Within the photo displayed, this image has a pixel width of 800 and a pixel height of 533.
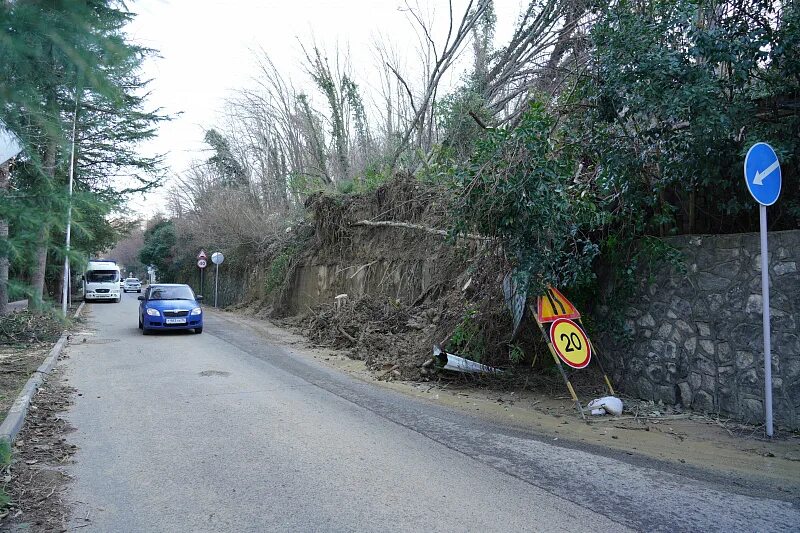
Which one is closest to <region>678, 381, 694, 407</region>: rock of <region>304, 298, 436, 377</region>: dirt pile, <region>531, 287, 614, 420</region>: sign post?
<region>531, 287, 614, 420</region>: sign post

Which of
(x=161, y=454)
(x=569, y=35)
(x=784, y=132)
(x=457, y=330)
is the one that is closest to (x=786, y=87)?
(x=784, y=132)

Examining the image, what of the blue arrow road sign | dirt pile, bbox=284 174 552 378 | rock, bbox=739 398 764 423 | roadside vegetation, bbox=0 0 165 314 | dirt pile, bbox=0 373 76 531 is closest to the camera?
roadside vegetation, bbox=0 0 165 314

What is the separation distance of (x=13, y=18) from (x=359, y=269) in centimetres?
1595

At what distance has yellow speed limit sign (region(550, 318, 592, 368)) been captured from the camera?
24.4 ft

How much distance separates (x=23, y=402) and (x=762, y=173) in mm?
9440

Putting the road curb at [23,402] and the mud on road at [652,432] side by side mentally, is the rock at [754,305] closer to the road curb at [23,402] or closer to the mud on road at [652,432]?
the mud on road at [652,432]

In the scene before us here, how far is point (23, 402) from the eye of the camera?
284 inches

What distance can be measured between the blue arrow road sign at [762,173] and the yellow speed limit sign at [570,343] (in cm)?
278

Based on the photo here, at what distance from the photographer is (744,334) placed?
21.4 feet

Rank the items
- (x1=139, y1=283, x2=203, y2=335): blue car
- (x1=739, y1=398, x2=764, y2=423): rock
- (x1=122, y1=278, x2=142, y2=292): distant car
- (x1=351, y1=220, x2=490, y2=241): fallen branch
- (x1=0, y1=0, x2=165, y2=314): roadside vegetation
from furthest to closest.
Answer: (x1=122, y1=278, x2=142, y2=292): distant car, (x1=139, y1=283, x2=203, y2=335): blue car, (x1=351, y1=220, x2=490, y2=241): fallen branch, (x1=739, y1=398, x2=764, y2=423): rock, (x1=0, y1=0, x2=165, y2=314): roadside vegetation

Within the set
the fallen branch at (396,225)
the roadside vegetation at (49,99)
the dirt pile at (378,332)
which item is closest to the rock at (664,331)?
the dirt pile at (378,332)

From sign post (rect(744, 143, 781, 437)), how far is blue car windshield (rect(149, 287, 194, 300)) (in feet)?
50.6

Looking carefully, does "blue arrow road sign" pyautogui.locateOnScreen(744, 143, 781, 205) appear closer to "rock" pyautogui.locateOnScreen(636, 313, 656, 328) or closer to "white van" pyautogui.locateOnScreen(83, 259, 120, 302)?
"rock" pyautogui.locateOnScreen(636, 313, 656, 328)

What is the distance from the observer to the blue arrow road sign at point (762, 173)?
5922 millimetres
